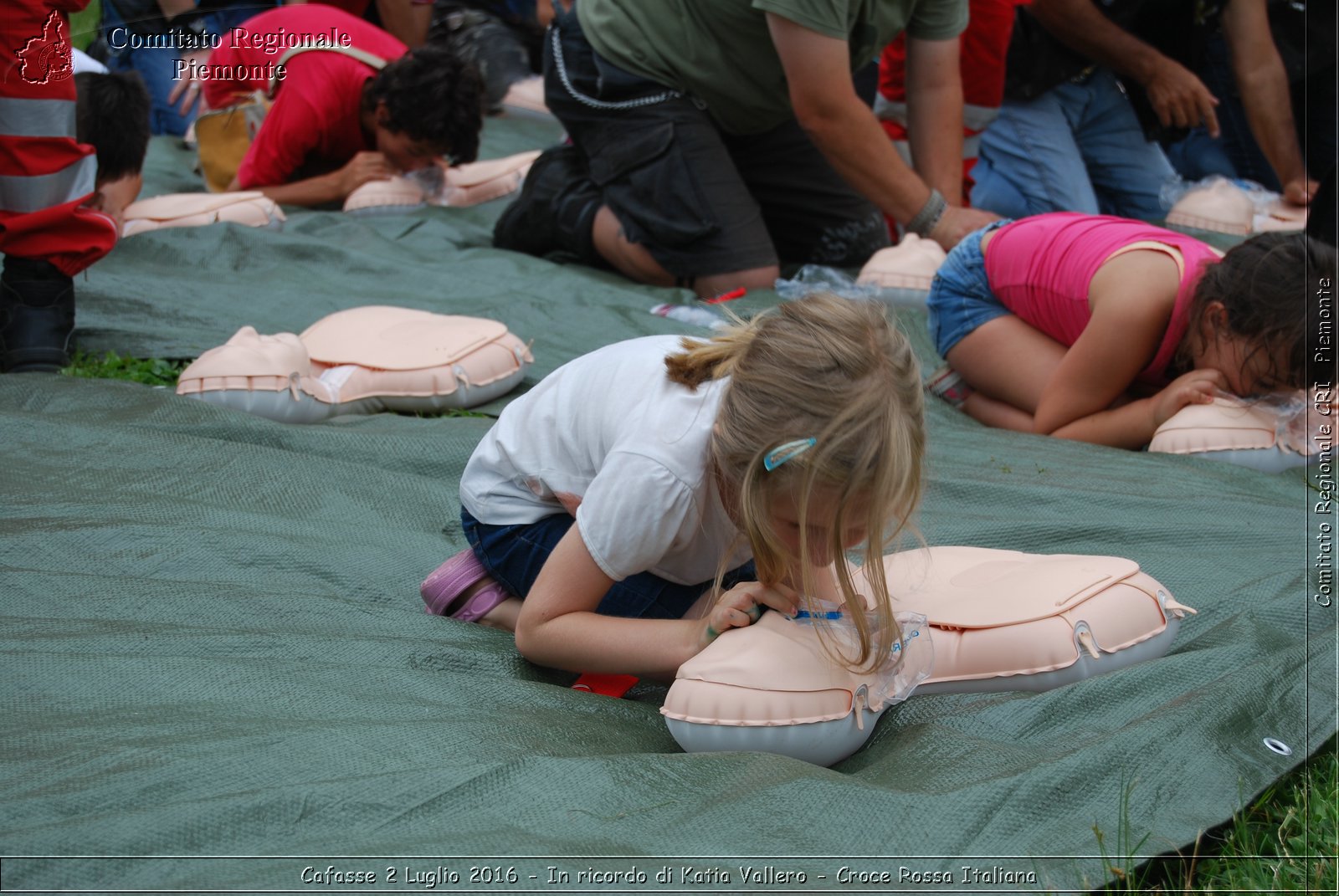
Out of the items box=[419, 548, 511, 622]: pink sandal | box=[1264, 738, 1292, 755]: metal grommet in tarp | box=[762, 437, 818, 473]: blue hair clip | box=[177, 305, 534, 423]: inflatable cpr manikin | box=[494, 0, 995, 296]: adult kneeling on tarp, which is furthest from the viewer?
box=[494, 0, 995, 296]: adult kneeling on tarp

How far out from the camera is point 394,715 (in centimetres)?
138

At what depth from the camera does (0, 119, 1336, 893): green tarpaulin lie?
112cm

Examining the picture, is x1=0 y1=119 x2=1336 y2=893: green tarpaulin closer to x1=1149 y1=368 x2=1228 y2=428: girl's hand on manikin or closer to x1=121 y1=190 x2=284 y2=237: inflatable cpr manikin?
x1=1149 y1=368 x2=1228 y2=428: girl's hand on manikin

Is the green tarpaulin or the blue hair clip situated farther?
the blue hair clip

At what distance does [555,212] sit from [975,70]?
4.81 feet

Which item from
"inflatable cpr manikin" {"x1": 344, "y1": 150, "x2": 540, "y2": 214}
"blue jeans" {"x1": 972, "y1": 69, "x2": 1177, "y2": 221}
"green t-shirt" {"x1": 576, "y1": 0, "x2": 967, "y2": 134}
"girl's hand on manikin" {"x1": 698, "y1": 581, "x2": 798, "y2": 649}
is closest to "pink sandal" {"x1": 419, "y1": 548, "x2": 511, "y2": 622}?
"girl's hand on manikin" {"x1": 698, "y1": 581, "x2": 798, "y2": 649}

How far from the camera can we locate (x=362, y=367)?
262 cm

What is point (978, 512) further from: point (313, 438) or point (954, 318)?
point (313, 438)

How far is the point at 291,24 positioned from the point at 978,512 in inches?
130

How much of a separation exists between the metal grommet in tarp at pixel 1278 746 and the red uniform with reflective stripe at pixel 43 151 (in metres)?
2.51

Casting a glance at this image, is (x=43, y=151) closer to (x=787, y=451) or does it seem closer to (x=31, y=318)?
(x=31, y=318)

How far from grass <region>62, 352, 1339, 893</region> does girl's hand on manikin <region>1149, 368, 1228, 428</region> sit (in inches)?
41.9

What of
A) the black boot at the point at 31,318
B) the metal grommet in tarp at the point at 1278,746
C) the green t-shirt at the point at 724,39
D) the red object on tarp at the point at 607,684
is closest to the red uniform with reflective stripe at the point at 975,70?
the green t-shirt at the point at 724,39

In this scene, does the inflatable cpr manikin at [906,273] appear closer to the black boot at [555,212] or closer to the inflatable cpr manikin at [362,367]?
the black boot at [555,212]
